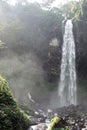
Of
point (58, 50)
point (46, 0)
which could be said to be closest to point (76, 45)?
point (58, 50)

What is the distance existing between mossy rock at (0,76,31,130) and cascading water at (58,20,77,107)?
42.6 m

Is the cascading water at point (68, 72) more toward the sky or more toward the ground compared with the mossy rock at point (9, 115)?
more toward the sky

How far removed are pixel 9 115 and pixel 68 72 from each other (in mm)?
47104

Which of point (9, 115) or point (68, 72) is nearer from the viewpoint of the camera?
point (9, 115)

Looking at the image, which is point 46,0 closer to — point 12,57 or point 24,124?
point 12,57

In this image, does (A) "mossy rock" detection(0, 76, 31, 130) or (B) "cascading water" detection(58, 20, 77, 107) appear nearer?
(A) "mossy rock" detection(0, 76, 31, 130)

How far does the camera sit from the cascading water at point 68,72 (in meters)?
62.5

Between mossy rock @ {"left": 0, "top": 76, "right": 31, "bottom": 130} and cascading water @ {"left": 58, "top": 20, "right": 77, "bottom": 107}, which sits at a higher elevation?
cascading water @ {"left": 58, "top": 20, "right": 77, "bottom": 107}

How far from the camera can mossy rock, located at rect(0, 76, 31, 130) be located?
17172 millimetres

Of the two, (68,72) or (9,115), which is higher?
(68,72)

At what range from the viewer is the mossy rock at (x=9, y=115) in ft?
56.3

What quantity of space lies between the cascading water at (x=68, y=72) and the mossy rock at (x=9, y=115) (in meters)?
42.6

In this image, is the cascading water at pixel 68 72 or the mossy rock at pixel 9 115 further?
the cascading water at pixel 68 72

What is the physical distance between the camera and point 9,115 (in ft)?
58.1
